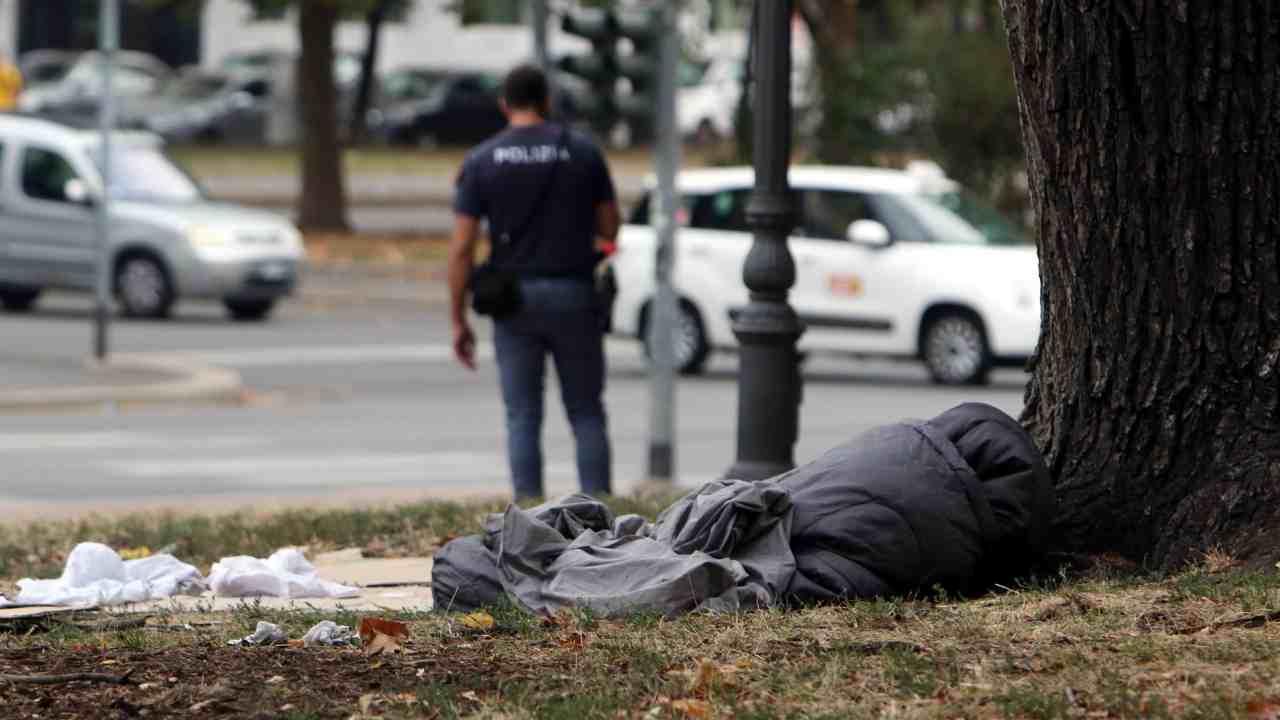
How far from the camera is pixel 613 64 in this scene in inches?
507

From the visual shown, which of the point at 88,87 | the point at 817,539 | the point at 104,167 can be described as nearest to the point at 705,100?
the point at 88,87

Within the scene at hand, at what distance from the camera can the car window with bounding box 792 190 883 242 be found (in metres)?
19.1

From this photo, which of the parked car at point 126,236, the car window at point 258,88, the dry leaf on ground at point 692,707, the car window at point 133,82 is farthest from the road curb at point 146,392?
the car window at point 258,88

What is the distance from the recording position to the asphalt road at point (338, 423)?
12531mm

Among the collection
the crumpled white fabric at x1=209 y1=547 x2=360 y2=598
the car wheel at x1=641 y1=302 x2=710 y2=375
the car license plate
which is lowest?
the car wheel at x1=641 y1=302 x2=710 y2=375

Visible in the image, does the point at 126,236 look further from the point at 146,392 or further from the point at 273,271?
the point at 146,392

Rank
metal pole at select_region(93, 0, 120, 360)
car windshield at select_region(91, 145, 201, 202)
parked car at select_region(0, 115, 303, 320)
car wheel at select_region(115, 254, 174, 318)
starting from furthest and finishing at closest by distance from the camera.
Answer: car windshield at select_region(91, 145, 201, 202), car wheel at select_region(115, 254, 174, 318), parked car at select_region(0, 115, 303, 320), metal pole at select_region(93, 0, 120, 360)

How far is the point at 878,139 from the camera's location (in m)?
26.8

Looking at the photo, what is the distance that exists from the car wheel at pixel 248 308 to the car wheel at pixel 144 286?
26.6 inches

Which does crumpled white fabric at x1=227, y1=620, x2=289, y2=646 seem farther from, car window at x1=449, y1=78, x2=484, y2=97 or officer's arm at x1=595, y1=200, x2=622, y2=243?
car window at x1=449, y1=78, x2=484, y2=97

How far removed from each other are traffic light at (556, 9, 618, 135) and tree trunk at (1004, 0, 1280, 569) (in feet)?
19.4

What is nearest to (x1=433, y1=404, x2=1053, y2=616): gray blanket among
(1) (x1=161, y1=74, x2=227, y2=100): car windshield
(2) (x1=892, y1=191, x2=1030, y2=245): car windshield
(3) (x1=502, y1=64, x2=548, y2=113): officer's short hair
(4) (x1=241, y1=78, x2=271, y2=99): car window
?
(3) (x1=502, y1=64, x2=548, y2=113): officer's short hair

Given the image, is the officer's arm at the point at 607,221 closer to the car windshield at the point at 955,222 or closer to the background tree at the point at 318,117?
the car windshield at the point at 955,222

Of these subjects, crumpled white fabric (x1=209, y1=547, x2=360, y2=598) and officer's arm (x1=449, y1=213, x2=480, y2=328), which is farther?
officer's arm (x1=449, y1=213, x2=480, y2=328)
